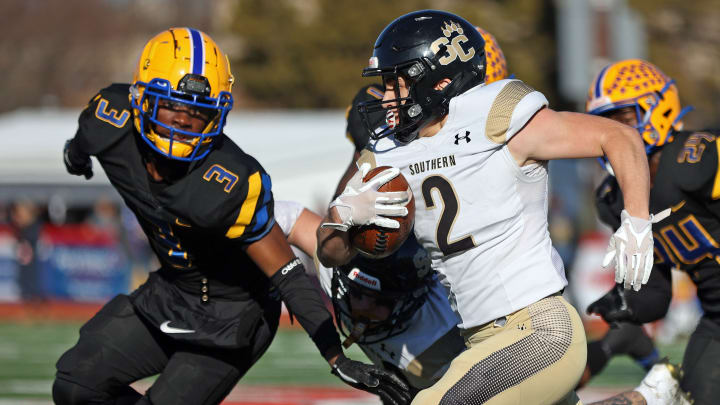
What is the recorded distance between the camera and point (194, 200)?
384 cm

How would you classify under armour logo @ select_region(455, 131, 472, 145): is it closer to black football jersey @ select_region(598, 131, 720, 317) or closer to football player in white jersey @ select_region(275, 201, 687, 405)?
football player in white jersey @ select_region(275, 201, 687, 405)

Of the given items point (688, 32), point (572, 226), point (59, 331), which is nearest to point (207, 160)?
point (572, 226)

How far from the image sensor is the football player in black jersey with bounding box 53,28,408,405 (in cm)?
386

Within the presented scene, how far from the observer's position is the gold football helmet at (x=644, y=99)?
4477 millimetres

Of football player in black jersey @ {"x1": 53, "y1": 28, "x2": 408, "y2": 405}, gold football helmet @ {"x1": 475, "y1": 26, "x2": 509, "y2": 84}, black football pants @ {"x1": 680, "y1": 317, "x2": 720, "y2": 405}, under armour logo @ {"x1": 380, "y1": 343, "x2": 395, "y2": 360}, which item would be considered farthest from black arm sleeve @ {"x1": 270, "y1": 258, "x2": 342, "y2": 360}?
black football pants @ {"x1": 680, "y1": 317, "x2": 720, "y2": 405}

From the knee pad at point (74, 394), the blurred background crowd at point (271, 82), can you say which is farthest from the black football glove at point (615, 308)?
the knee pad at point (74, 394)

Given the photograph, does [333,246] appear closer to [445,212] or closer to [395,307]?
[445,212]

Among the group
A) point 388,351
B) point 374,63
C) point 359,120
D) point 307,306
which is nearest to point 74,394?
point 307,306

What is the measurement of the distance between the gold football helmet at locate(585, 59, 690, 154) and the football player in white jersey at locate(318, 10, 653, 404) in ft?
3.69

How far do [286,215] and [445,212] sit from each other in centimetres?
115

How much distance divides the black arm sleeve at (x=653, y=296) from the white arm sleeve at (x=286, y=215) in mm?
1600

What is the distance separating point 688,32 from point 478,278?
99.4 feet

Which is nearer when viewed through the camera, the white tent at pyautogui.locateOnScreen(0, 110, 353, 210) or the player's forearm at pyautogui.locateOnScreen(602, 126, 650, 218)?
the player's forearm at pyautogui.locateOnScreen(602, 126, 650, 218)

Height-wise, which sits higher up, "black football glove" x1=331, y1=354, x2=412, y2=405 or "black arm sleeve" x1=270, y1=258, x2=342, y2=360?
"black arm sleeve" x1=270, y1=258, x2=342, y2=360
